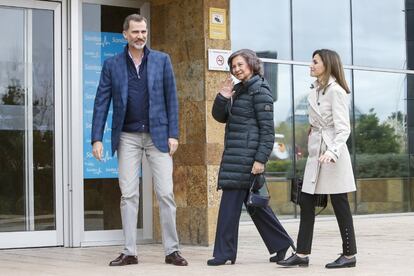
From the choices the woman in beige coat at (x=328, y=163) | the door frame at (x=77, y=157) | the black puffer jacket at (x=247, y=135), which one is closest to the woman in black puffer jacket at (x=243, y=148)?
the black puffer jacket at (x=247, y=135)

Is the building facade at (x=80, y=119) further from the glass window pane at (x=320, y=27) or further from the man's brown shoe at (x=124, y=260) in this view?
the glass window pane at (x=320, y=27)

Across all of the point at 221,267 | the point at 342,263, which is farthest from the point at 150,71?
the point at 342,263

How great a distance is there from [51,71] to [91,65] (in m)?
0.42

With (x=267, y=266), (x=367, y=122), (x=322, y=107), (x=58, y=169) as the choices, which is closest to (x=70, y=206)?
(x=58, y=169)

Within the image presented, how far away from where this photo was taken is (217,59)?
27.5 ft

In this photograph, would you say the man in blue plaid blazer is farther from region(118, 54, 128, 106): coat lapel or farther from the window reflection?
the window reflection

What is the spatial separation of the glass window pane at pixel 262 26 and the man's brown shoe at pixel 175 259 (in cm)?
566

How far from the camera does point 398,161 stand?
45.2 feet

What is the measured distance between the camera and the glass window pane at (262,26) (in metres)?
11.9

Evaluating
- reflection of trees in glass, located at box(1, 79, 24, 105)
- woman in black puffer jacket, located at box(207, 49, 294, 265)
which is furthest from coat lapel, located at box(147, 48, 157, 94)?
reflection of trees in glass, located at box(1, 79, 24, 105)

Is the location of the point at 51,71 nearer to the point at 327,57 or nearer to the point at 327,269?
the point at 327,57

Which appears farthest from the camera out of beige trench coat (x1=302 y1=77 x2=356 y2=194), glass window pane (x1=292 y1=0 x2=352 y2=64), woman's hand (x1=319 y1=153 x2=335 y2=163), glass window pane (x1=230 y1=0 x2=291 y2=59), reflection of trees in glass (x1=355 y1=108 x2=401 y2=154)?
reflection of trees in glass (x1=355 y1=108 x2=401 y2=154)

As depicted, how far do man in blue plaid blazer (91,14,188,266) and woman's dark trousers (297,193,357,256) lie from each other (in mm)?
1037

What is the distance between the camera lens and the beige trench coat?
623 centimetres
